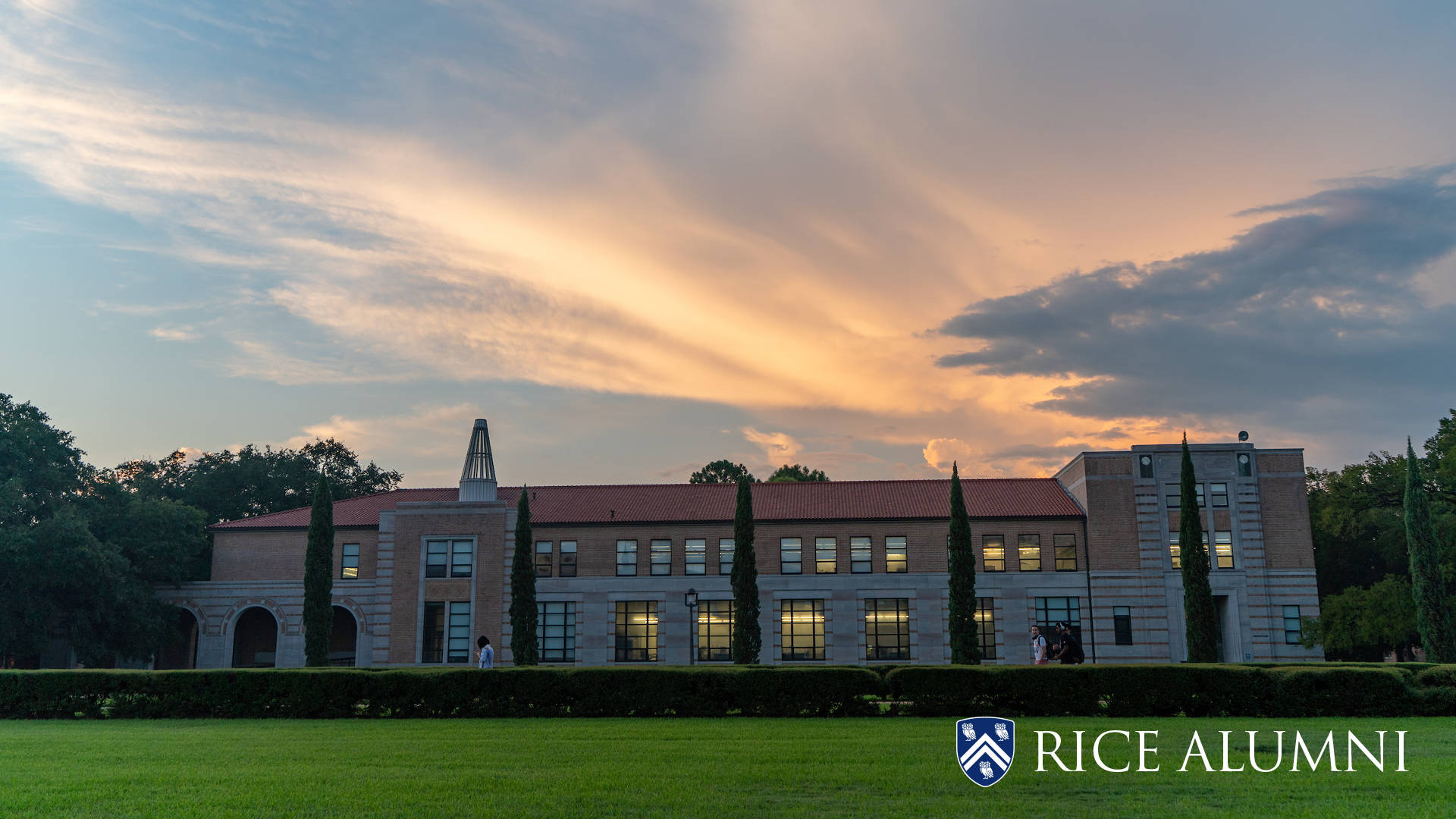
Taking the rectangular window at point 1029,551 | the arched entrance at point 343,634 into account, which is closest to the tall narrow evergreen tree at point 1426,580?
the rectangular window at point 1029,551

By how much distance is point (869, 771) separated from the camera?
14.1m

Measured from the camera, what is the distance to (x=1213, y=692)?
22797 millimetres

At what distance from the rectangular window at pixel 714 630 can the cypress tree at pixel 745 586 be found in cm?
527

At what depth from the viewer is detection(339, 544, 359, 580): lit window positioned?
54031mm

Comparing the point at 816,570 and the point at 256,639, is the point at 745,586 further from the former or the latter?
the point at 256,639

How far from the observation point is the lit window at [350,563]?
5403cm

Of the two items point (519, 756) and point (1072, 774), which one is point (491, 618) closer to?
point (519, 756)

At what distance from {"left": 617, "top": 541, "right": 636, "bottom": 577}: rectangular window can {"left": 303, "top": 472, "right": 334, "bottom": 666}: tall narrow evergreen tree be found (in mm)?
13709

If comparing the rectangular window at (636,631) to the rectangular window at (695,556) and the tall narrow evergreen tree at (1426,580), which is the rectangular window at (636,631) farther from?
the tall narrow evergreen tree at (1426,580)

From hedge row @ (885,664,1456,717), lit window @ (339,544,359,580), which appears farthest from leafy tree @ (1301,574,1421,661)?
lit window @ (339,544,359,580)

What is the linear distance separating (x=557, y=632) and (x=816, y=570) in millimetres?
13309

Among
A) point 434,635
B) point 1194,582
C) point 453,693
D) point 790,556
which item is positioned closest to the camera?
point 453,693

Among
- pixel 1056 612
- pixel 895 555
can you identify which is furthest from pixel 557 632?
pixel 1056 612

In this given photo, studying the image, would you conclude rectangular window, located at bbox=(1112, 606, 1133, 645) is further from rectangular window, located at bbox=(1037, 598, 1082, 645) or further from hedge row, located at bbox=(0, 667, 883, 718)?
hedge row, located at bbox=(0, 667, 883, 718)
